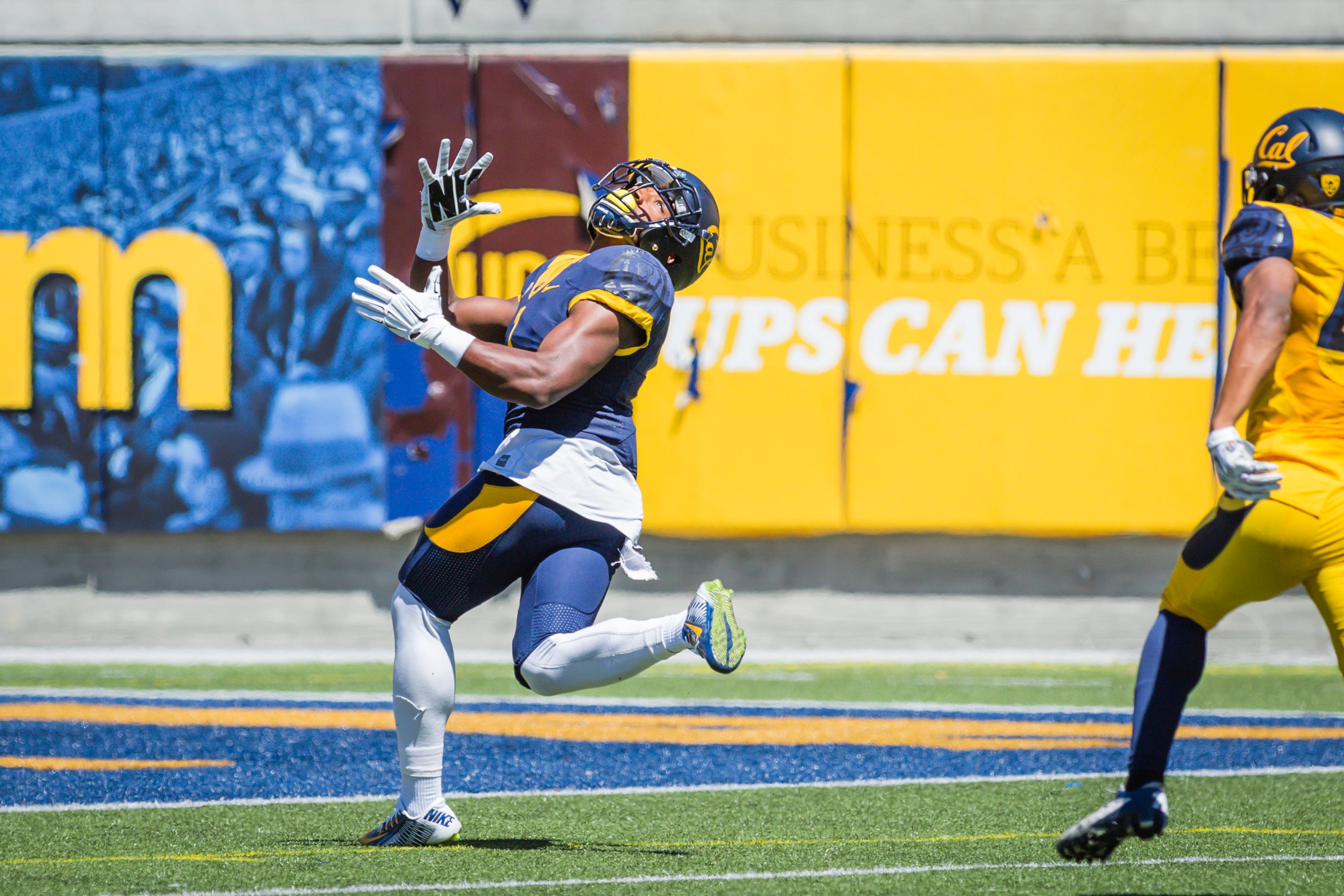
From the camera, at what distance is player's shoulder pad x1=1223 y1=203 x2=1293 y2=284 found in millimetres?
3209

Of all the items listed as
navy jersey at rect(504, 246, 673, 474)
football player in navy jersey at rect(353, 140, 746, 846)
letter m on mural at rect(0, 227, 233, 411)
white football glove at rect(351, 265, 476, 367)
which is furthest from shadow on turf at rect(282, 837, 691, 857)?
letter m on mural at rect(0, 227, 233, 411)

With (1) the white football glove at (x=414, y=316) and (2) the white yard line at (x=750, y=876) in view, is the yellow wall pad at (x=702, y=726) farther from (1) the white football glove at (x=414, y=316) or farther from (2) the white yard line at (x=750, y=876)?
(1) the white football glove at (x=414, y=316)

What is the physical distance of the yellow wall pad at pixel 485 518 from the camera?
371cm

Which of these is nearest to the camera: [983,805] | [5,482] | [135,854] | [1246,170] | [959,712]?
[1246,170]

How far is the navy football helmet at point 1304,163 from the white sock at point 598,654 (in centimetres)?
169

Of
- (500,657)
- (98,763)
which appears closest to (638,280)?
(98,763)

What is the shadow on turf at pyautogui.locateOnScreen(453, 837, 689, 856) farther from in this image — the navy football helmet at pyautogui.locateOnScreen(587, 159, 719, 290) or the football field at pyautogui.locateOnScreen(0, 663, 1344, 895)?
the navy football helmet at pyautogui.locateOnScreen(587, 159, 719, 290)

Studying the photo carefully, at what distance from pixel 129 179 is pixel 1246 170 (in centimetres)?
753

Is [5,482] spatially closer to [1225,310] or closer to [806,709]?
[806,709]

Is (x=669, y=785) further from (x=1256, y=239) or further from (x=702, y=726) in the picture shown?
(x=1256, y=239)

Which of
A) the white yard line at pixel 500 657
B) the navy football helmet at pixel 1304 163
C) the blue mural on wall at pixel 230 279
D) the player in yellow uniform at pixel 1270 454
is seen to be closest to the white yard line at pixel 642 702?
the white yard line at pixel 500 657

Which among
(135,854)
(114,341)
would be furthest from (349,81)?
(135,854)

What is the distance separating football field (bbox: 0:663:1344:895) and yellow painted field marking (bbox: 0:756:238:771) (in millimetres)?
16

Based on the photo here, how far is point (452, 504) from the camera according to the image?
150 inches
